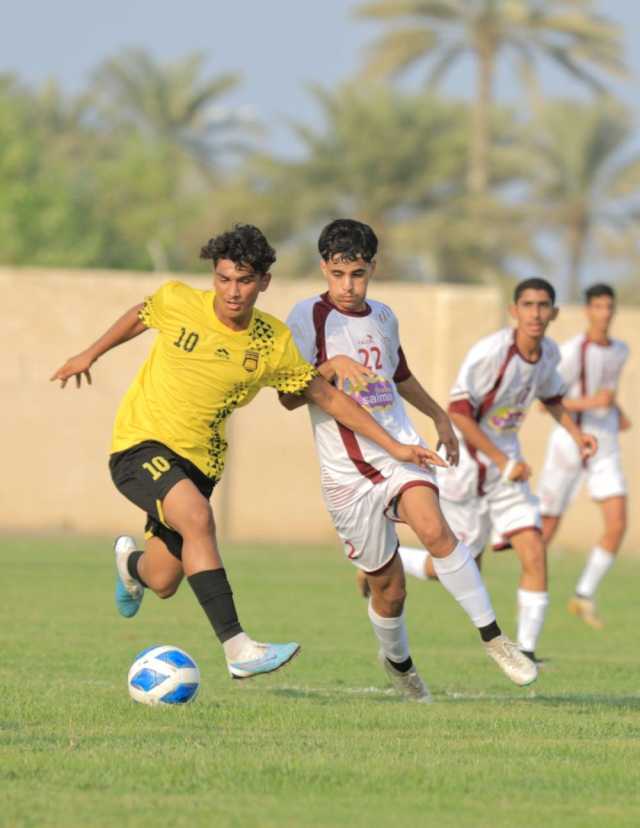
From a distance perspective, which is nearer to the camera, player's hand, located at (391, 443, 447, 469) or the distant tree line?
player's hand, located at (391, 443, 447, 469)

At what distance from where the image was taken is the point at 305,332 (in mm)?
8828

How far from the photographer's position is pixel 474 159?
138 feet

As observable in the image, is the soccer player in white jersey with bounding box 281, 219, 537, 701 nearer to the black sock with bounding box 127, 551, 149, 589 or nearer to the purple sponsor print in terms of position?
the purple sponsor print

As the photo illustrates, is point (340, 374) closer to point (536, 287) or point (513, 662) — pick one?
point (513, 662)

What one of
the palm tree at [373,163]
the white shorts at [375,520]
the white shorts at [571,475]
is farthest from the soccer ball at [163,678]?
the palm tree at [373,163]

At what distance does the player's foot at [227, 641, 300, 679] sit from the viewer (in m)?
7.92

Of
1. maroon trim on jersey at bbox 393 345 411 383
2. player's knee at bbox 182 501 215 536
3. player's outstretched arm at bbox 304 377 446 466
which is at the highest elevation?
maroon trim on jersey at bbox 393 345 411 383

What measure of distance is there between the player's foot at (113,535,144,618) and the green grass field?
37 centimetres

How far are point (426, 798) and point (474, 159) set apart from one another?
36.7m

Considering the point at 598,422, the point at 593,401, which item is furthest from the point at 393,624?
the point at 598,422

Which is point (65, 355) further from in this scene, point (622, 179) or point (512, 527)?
point (622, 179)

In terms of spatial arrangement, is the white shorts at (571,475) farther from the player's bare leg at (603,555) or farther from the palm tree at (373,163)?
the palm tree at (373,163)

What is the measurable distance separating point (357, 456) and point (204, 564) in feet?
3.30

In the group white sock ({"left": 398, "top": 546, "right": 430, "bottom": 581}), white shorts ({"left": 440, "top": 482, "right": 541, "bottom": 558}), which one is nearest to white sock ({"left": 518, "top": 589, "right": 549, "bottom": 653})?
white shorts ({"left": 440, "top": 482, "right": 541, "bottom": 558})
